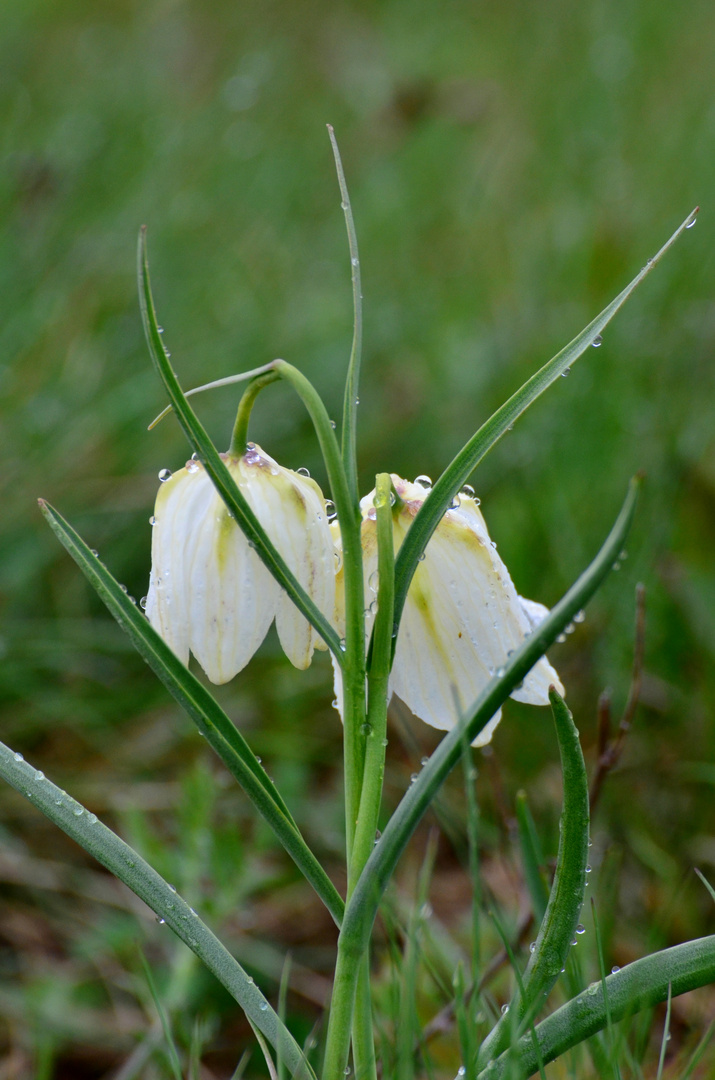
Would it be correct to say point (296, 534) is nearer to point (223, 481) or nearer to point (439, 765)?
point (223, 481)

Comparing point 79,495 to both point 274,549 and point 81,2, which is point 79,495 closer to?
point 274,549

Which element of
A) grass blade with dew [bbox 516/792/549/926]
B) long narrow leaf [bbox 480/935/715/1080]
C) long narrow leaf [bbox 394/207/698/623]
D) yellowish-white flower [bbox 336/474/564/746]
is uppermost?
long narrow leaf [bbox 394/207/698/623]

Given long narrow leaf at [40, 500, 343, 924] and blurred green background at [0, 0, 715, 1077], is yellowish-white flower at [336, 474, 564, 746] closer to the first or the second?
long narrow leaf at [40, 500, 343, 924]

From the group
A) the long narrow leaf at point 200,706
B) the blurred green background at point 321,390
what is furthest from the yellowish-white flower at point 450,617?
the blurred green background at point 321,390

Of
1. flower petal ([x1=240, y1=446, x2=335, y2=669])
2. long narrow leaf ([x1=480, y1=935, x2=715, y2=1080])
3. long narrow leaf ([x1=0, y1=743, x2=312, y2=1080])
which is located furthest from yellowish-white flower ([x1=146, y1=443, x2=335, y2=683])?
long narrow leaf ([x1=480, y1=935, x2=715, y2=1080])

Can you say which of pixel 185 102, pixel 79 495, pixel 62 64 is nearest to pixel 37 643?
pixel 79 495

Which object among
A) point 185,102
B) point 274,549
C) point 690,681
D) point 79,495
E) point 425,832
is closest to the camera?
point 274,549
